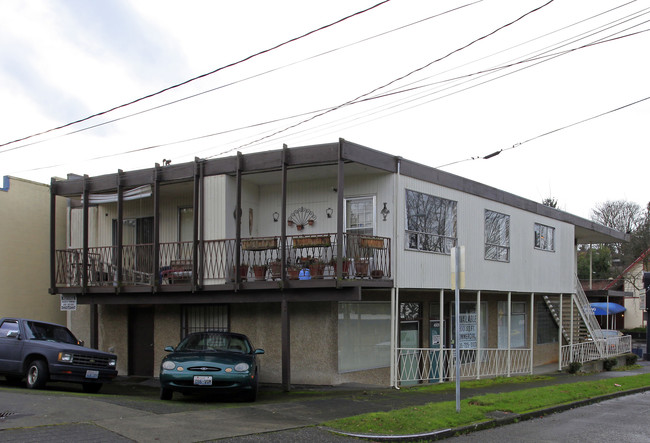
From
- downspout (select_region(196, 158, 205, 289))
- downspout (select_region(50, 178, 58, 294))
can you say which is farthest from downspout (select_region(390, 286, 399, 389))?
downspout (select_region(50, 178, 58, 294))

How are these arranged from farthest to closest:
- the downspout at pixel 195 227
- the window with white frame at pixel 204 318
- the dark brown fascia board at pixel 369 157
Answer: the window with white frame at pixel 204 318, the downspout at pixel 195 227, the dark brown fascia board at pixel 369 157

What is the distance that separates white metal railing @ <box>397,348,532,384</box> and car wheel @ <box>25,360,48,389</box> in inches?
311

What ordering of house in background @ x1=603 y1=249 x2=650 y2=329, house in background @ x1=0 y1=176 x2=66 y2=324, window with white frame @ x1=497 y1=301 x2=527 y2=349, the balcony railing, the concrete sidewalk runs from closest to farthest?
the concrete sidewalk, the balcony railing, house in background @ x1=0 y1=176 x2=66 y2=324, window with white frame @ x1=497 y1=301 x2=527 y2=349, house in background @ x1=603 y1=249 x2=650 y2=329

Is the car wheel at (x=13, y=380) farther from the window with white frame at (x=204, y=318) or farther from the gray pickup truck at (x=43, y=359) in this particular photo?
the window with white frame at (x=204, y=318)

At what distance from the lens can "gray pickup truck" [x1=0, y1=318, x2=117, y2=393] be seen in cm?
1334

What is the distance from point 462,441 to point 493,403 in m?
3.03

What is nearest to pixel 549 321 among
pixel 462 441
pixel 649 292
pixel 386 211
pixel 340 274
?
pixel 649 292

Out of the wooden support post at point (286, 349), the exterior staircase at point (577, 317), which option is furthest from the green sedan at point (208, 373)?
the exterior staircase at point (577, 317)

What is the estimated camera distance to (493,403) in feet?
39.8

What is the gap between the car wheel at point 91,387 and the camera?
14.5 meters

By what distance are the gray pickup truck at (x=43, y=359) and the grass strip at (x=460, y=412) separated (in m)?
6.61

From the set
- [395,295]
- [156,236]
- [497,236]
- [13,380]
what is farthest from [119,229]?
[497,236]

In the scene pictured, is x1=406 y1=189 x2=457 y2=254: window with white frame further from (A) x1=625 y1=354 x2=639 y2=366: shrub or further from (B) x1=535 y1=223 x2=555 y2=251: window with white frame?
(A) x1=625 y1=354 x2=639 y2=366: shrub

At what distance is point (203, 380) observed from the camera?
12.0 metres
